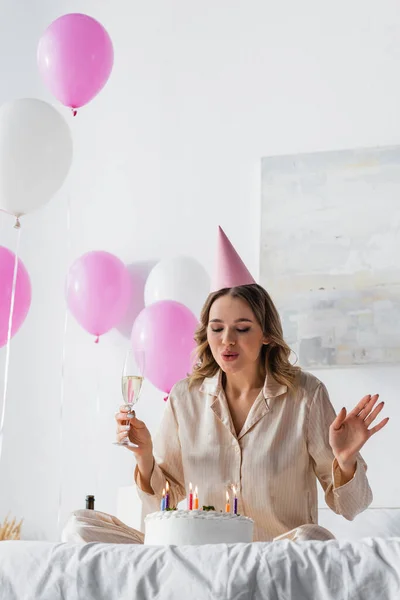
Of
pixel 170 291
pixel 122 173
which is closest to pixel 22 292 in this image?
pixel 170 291

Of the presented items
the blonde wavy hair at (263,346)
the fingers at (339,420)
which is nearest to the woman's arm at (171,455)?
the blonde wavy hair at (263,346)

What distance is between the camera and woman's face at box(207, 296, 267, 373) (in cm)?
218

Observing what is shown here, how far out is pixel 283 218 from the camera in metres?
3.11

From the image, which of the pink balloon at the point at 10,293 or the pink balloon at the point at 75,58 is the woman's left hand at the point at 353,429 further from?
the pink balloon at the point at 75,58

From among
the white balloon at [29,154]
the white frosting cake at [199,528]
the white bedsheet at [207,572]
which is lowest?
the white bedsheet at [207,572]

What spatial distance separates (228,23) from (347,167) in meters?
0.74

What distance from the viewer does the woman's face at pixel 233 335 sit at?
2.18 m

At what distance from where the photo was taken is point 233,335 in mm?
2193

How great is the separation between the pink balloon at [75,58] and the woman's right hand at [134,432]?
4.34ft

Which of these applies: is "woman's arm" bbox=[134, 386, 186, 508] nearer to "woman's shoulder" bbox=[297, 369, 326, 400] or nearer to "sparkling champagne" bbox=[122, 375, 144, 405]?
"woman's shoulder" bbox=[297, 369, 326, 400]

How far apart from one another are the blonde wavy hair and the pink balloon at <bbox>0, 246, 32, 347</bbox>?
0.75 metres

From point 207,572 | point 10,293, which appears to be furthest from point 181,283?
point 207,572

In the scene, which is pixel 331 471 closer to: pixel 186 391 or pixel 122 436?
pixel 186 391

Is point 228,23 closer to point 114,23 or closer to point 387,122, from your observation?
point 114,23
